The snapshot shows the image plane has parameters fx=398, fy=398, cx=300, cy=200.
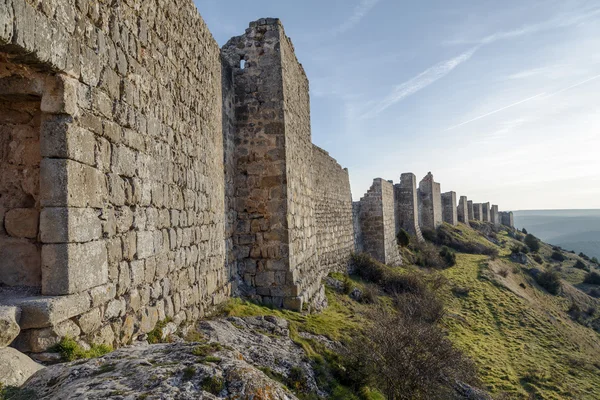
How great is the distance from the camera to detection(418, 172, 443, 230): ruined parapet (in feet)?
109

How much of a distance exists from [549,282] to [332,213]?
16.7 metres

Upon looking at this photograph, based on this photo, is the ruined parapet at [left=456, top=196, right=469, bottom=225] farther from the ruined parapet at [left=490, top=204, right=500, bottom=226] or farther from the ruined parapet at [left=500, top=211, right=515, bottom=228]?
the ruined parapet at [left=500, top=211, right=515, bottom=228]

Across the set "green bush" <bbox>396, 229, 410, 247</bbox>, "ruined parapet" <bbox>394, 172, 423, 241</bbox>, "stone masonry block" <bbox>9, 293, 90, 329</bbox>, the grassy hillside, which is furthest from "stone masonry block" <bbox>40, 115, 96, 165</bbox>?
"ruined parapet" <bbox>394, 172, 423, 241</bbox>

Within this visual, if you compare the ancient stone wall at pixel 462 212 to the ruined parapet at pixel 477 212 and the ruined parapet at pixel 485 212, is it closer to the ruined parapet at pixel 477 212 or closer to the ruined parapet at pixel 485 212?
the ruined parapet at pixel 477 212

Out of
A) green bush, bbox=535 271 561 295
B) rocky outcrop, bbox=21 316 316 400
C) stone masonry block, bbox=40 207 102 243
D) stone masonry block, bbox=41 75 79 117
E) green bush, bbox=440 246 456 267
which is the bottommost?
green bush, bbox=535 271 561 295

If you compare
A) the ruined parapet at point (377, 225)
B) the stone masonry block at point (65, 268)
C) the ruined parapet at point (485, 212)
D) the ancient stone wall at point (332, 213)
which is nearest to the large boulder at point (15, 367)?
the stone masonry block at point (65, 268)

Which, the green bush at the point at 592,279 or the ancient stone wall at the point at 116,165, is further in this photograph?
the green bush at the point at 592,279

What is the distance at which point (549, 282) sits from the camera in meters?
23.8

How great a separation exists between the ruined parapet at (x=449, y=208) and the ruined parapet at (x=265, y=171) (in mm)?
35918

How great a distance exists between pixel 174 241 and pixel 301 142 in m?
4.92

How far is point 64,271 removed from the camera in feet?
8.79

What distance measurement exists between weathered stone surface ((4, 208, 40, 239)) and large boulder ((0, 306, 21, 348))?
54 cm

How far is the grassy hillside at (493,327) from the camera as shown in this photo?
6148mm

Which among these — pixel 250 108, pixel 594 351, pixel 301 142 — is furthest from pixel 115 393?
pixel 594 351
